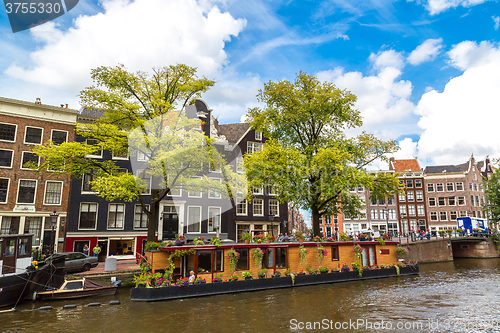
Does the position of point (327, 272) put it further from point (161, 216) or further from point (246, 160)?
point (161, 216)

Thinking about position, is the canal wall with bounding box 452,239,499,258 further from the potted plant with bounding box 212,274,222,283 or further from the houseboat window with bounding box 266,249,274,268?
the potted plant with bounding box 212,274,222,283

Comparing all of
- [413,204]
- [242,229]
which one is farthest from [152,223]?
[413,204]

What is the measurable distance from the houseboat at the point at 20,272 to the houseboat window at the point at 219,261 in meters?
9.96

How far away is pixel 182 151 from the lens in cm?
2014

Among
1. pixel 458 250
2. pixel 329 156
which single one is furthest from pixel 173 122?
pixel 458 250

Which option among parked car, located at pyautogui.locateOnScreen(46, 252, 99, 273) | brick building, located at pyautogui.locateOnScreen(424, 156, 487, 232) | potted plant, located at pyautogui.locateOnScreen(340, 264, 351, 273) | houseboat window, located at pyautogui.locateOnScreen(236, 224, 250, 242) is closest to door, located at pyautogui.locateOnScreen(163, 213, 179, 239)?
houseboat window, located at pyautogui.locateOnScreen(236, 224, 250, 242)

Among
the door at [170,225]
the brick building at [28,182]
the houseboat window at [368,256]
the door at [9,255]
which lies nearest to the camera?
the door at [9,255]

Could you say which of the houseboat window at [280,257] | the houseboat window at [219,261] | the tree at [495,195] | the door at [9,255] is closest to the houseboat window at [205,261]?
the houseboat window at [219,261]

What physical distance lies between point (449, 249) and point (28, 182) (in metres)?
48.2

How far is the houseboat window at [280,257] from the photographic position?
21219 mm

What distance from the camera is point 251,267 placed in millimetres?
20219

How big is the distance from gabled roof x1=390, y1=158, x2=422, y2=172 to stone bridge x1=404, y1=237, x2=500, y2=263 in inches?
821

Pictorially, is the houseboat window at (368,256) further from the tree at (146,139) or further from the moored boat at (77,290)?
the moored boat at (77,290)

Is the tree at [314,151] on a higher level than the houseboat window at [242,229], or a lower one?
higher
